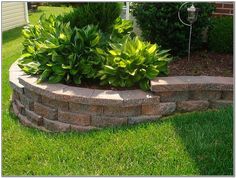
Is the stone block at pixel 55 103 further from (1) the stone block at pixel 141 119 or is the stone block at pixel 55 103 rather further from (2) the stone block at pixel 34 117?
(1) the stone block at pixel 141 119

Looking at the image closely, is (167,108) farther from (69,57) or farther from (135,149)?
(69,57)

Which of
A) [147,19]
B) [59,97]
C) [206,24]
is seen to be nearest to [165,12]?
[147,19]

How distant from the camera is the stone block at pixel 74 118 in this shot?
374 cm

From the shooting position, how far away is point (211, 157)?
3006mm

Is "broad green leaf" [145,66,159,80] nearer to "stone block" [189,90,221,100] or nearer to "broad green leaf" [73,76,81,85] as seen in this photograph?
"stone block" [189,90,221,100]

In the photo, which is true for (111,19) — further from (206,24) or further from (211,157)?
(211,157)

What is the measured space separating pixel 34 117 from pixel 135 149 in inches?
54.7

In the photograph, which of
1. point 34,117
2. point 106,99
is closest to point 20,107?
point 34,117

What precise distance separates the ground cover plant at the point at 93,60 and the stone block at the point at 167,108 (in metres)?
0.25

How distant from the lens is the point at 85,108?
12.1 ft

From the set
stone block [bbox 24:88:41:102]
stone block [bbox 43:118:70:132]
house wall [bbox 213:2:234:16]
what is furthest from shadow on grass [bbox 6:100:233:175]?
house wall [bbox 213:2:234:16]

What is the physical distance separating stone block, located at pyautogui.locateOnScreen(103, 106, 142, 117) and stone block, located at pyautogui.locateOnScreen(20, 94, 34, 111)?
0.95 metres

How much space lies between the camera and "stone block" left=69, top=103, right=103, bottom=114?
367 cm

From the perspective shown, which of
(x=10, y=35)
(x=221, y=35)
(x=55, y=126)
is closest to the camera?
(x=55, y=126)
